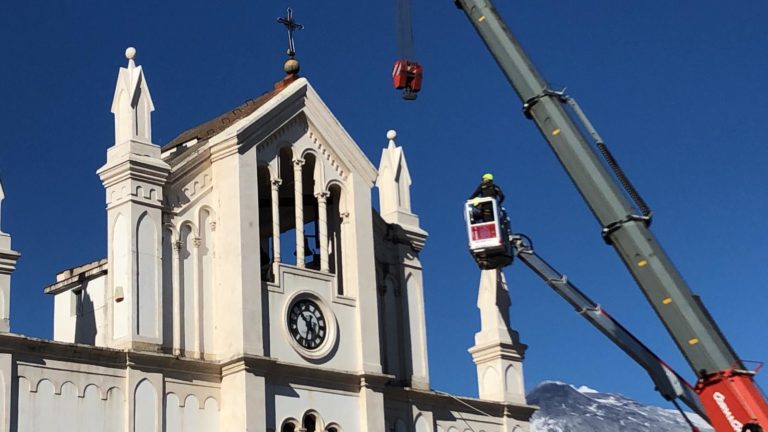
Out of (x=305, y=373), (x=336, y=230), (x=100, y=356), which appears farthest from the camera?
(x=336, y=230)

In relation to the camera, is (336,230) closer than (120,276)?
No

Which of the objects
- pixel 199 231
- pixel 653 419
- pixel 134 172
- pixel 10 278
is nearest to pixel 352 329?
pixel 199 231

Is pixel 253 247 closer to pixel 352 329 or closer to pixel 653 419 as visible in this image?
pixel 352 329

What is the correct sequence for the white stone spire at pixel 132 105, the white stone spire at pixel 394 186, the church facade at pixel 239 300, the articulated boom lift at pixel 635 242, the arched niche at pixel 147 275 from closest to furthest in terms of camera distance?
the articulated boom lift at pixel 635 242 → the church facade at pixel 239 300 → the arched niche at pixel 147 275 → the white stone spire at pixel 132 105 → the white stone spire at pixel 394 186

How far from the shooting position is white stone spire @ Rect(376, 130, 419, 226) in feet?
151

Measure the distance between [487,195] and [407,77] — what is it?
4.91 metres

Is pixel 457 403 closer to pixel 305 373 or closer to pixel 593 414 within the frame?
pixel 305 373

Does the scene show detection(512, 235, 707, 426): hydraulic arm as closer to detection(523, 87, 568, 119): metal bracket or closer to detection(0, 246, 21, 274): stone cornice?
detection(523, 87, 568, 119): metal bracket

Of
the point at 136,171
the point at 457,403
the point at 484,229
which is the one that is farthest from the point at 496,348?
the point at 136,171

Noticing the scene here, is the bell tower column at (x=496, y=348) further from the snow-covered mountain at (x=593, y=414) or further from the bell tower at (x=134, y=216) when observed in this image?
the snow-covered mountain at (x=593, y=414)

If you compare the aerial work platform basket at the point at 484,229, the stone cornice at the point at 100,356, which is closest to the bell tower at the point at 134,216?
the stone cornice at the point at 100,356

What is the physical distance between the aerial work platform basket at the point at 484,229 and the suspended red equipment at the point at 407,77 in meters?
4.77

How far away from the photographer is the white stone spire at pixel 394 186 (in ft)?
151

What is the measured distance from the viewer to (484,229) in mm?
38500
